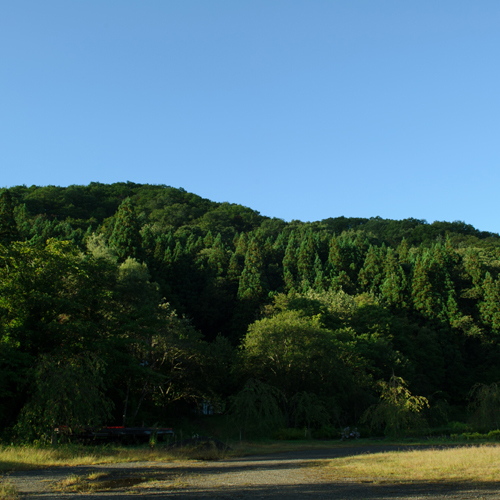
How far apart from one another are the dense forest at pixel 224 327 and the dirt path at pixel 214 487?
29.2 feet

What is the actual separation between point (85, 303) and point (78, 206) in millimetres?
74630

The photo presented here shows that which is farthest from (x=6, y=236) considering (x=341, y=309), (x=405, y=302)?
(x=405, y=302)

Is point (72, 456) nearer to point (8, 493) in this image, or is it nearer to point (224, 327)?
point (8, 493)

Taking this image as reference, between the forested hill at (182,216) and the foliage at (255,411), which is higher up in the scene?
the forested hill at (182,216)

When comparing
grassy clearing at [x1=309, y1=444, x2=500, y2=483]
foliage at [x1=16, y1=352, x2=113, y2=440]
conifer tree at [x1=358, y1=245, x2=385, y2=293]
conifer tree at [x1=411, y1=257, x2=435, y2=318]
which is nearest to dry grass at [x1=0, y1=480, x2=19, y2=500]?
grassy clearing at [x1=309, y1=444, x2=500, y2=483]

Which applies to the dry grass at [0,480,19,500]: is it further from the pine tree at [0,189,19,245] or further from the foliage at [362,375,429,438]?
the pine tree at [0,189,19,245]

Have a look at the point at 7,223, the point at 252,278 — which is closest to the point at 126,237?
the point at 7,223

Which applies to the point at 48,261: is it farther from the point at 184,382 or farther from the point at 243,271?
the point at 243,271

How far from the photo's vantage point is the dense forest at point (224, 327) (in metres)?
25.8

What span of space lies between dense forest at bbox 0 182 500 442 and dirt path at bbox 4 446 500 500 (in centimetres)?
889

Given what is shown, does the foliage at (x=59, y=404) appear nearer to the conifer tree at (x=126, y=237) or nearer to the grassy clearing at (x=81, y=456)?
the grassy clearing at (x=81, y=456)

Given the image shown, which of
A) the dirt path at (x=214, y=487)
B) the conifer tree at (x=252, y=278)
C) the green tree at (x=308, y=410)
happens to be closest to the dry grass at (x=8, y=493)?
the dirt path at (x=214, y=487)

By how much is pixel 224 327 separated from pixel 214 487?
49.5 metres

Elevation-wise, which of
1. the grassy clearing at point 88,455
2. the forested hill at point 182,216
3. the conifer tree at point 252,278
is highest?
the forested hill at point 182,216
